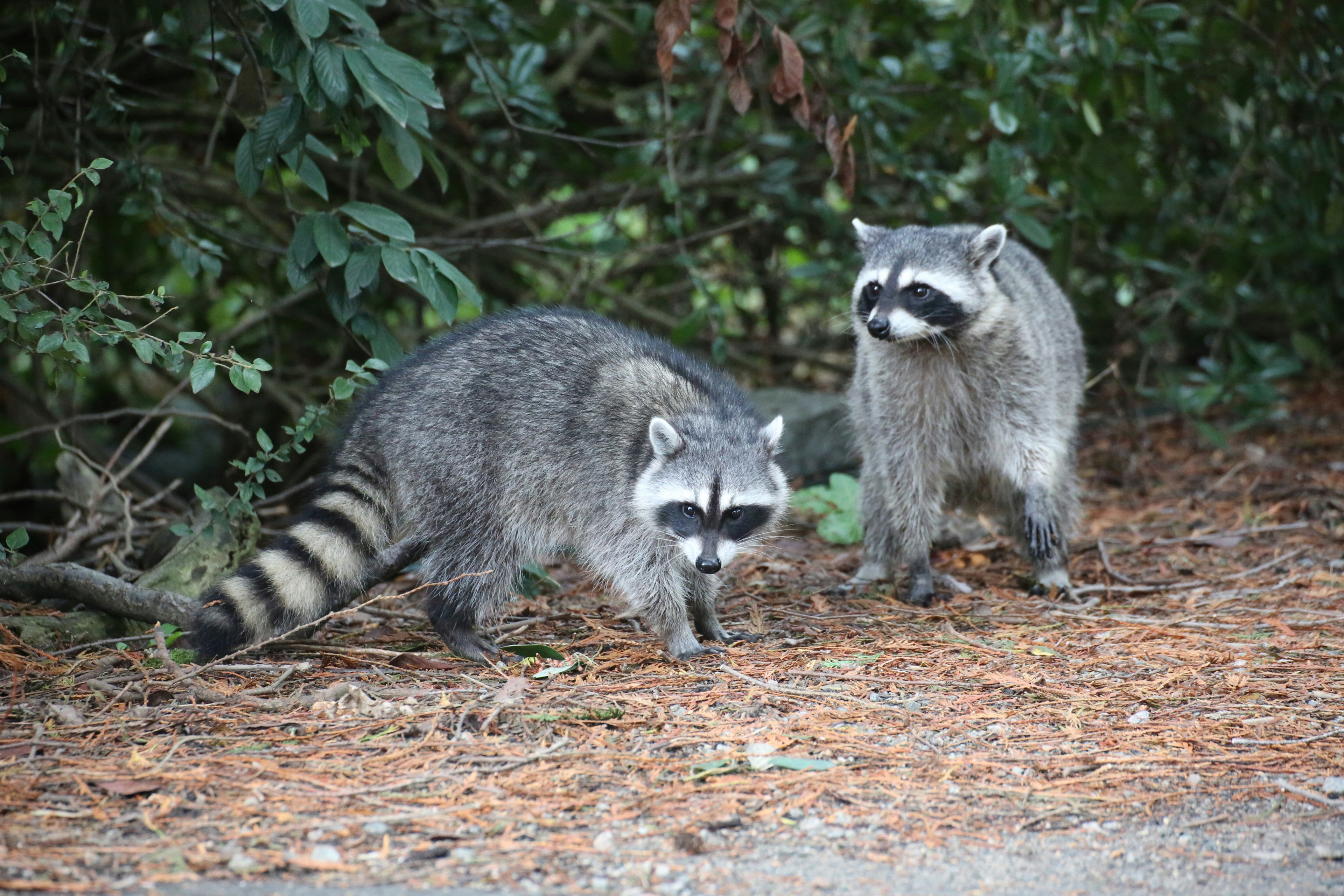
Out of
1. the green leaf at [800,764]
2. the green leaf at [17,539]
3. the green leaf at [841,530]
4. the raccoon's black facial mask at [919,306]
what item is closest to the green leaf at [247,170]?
the green leaf at [17,539]

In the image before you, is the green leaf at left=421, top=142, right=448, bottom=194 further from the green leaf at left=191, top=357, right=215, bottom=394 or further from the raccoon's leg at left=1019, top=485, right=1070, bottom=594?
the raccoon's leg at left=1019, top=485, right=1070, bottom=594

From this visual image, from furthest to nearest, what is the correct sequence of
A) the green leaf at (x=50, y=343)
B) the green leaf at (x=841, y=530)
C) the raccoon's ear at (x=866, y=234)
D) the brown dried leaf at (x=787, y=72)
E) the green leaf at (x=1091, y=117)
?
the green leaf at (x=841, y=530) → the green leaf at (x=1091, y=117) → the raccoon's ear at (x=866, y=234) → the brown dried leaf at (x=787, y=72) → the green leaf at (x=50, y=343)

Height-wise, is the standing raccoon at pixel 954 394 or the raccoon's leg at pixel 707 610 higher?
the standing raccoon at pixel 954 394

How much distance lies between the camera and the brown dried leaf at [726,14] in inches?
157

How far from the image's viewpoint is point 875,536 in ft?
15.7

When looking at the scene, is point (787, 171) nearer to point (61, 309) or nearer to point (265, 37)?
point (265, 37)

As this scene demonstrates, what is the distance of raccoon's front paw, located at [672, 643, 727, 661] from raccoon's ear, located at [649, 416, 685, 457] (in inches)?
24.1

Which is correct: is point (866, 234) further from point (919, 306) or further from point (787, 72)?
point (787, 72)

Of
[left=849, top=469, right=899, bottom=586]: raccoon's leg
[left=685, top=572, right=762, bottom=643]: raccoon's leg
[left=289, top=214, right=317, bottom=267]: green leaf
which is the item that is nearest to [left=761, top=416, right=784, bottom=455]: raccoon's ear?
[left=685, top=572, right=762, bottom=643]: raccoon's leg

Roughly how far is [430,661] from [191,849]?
1395mm

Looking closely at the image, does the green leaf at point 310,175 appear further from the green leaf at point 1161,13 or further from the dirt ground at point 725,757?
the green leaf at point 1161,13

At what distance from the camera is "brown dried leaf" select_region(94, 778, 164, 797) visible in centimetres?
248

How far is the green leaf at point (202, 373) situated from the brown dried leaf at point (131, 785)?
1158 millimetres

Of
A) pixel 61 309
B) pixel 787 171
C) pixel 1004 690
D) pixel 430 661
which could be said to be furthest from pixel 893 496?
pixel 61 309
